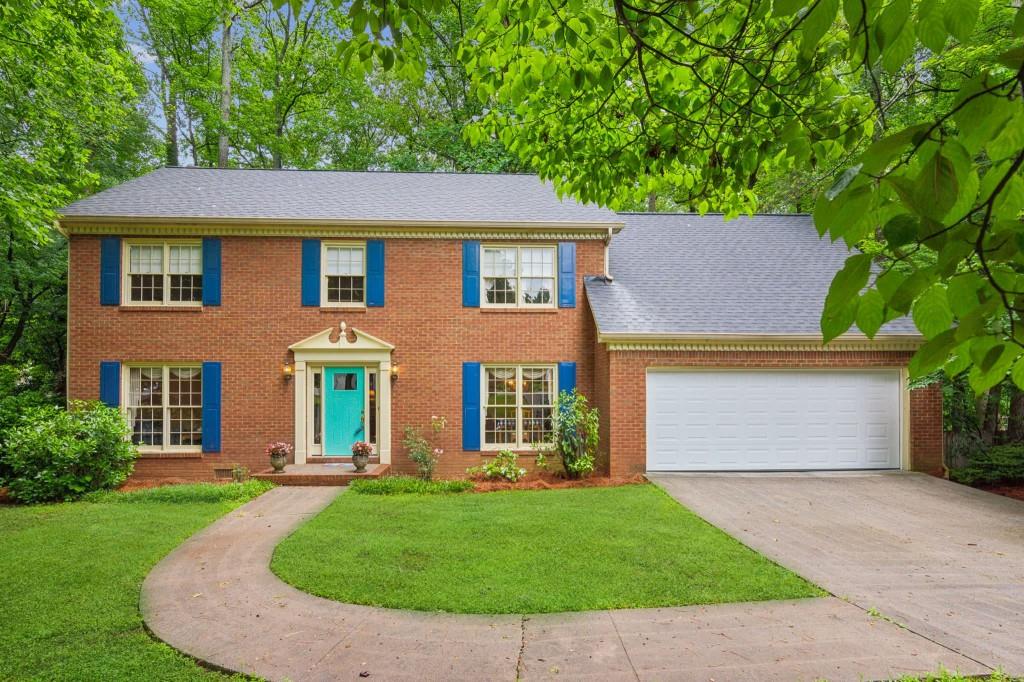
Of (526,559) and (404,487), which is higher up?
(526,559)

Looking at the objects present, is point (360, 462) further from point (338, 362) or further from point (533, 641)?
point (533, 641)

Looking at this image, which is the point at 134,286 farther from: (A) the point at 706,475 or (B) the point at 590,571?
(A) the point at 706,475

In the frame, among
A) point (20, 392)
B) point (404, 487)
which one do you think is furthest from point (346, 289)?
point (20, 392)

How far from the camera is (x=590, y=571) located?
5180 mm

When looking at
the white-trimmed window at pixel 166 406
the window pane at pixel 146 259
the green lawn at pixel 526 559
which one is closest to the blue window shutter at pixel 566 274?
the green lawn at pixel 526 559

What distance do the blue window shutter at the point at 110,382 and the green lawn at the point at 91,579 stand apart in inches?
106

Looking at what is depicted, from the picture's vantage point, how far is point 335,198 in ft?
39.2

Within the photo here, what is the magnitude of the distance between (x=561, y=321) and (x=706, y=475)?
4271 mm

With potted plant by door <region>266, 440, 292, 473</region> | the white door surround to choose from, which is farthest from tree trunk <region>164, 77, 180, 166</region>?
potted plant by door <region>266, 440, 292, 473</region>

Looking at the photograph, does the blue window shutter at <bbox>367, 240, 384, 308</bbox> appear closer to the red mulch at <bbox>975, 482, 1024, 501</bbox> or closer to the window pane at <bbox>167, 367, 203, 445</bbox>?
the window pane at <bbox>167, 367, 203, 445</bbox>

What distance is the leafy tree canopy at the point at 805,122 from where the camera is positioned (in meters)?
1.08

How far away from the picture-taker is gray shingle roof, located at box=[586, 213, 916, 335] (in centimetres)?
1042

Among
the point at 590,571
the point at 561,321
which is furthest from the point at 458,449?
the point at 590,571

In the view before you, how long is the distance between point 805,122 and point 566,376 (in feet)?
27.4
